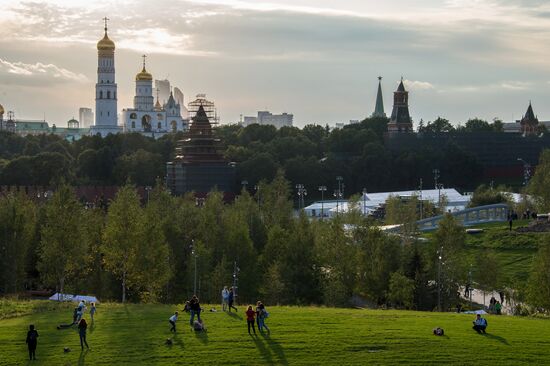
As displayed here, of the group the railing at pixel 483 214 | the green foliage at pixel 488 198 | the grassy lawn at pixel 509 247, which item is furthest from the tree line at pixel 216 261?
the green foliage at pixel 488 198

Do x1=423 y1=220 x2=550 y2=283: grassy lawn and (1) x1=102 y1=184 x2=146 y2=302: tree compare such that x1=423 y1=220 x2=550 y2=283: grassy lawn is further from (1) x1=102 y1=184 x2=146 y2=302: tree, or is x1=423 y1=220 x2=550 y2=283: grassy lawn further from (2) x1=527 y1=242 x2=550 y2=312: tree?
(1) x1=102 y1=184 x2=146 y2=302: tree

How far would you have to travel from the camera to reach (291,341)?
38938 millimetres

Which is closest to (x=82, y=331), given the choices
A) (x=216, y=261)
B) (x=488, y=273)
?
(x=216, y=261)

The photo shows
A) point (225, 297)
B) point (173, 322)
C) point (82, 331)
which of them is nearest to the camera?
point (82, 331)

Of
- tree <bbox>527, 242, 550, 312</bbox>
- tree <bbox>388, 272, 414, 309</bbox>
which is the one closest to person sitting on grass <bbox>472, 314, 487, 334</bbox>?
tree <bbox>527, 242, 550, 312</bbox>

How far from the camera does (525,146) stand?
183125 mm

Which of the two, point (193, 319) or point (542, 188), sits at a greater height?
point (542, 188)

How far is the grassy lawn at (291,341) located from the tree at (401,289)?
11.7 m

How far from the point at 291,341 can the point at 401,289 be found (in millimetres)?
18255

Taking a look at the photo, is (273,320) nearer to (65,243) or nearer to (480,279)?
(65,243)

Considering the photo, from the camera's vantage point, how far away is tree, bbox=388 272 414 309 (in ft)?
184

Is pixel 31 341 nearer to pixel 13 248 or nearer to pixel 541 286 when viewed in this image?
pixel 541 286

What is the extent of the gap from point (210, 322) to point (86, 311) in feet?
19.9

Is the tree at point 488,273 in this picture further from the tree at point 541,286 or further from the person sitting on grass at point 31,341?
the person sitting on grass at point 31,341
